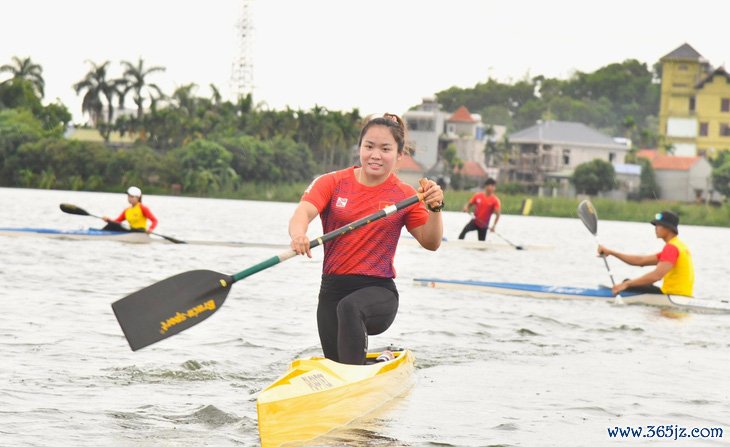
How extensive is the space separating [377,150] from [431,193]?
1.55 feet

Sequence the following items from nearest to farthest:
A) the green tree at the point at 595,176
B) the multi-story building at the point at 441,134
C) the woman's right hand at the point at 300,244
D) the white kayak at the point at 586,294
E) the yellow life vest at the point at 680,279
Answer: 1. the woman's right hand at the point at 300,244
2. the yellow life vest at the point at 680,279
3. the white kayak at the point at 586,294
4. the green tree at the point at 595,176
5. the multi-story building at the point at 441,134

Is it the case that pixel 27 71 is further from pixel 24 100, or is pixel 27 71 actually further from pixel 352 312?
pixel 352 312

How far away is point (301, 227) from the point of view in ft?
24.7

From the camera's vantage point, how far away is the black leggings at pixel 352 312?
7.95 metres

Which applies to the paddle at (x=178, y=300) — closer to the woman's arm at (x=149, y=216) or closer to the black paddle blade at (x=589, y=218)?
the black paddle blade at (x=589, y=218)

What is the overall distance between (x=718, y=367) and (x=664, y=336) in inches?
94.5

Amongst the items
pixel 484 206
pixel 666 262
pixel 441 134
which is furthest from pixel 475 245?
pixel 441 134

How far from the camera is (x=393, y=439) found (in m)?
7.80

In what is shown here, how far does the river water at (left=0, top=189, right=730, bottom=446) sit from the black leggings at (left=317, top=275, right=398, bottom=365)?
0.57 m

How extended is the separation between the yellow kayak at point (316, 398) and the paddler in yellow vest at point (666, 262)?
7786mm

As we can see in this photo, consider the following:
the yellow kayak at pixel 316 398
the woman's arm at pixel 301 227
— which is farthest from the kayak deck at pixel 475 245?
the woman's arm at pixel 301 227

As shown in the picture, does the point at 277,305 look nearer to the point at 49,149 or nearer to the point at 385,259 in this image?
the point at 385,259

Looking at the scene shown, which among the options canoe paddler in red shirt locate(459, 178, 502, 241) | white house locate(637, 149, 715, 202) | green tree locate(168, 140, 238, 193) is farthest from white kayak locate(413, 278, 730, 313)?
white house locate(637, 149, 715, 202)

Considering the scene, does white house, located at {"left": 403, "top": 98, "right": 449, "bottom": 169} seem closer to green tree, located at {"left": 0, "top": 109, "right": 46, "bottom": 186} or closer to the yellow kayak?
green tree, located at {"left": 0, "top": 109, "right": 46, "bottom": 186}
